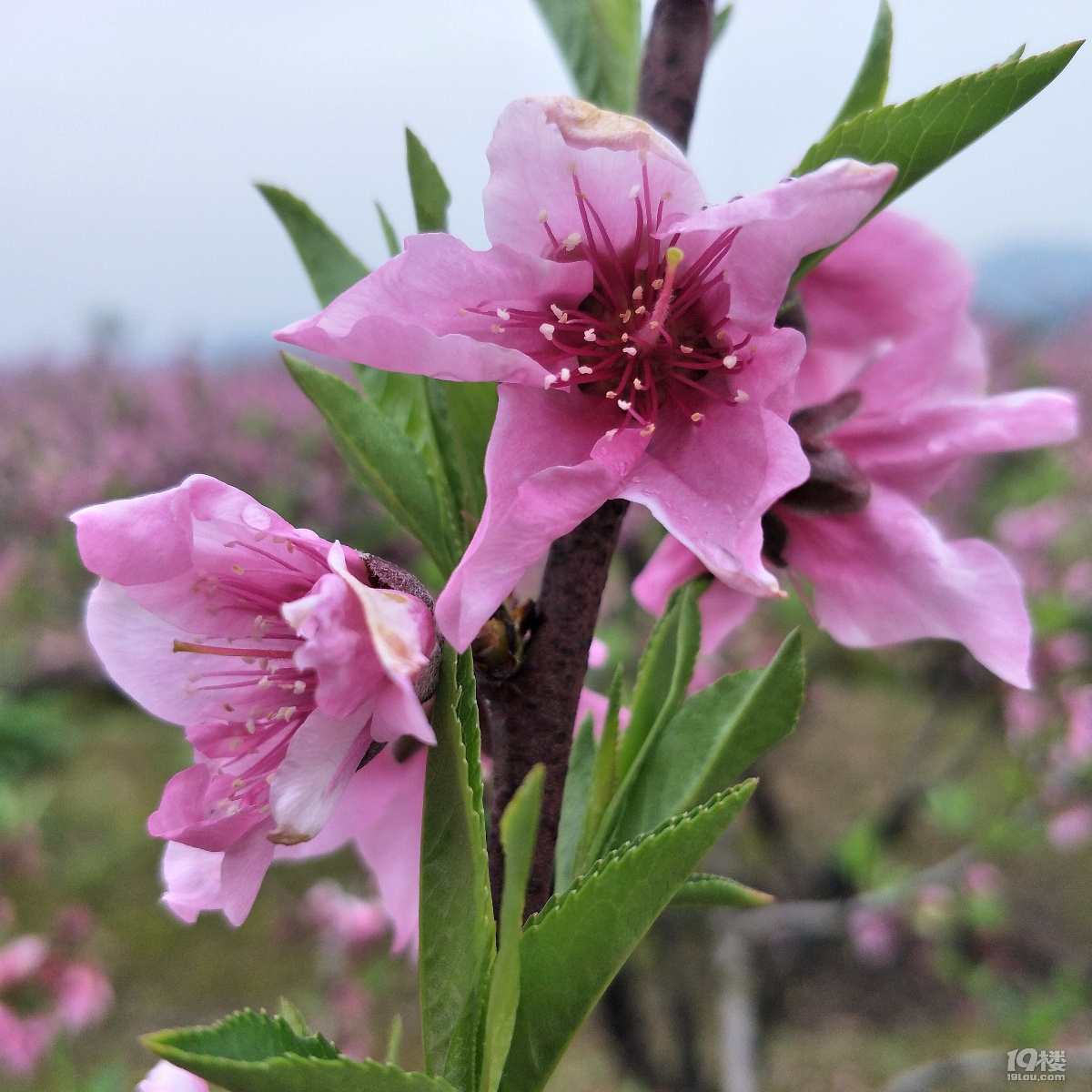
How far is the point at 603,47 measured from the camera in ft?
1.78

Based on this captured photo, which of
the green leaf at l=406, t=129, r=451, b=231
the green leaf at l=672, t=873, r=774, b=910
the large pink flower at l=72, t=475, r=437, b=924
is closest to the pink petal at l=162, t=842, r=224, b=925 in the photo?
the large pink flower at l=72, t=475, r=437, b=924

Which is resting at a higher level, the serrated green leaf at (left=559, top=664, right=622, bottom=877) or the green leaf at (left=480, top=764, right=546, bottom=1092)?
the green leaf at (left=480, top=764, right=546, bottom=1092)

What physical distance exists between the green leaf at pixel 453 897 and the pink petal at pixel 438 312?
12 centimetres

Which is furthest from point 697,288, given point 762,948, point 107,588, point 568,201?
point 762,948

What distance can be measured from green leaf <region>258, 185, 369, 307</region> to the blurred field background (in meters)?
1.21

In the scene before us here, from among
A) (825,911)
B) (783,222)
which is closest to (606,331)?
(783,222)

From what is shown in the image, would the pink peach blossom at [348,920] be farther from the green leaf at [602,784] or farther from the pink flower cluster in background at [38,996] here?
the green leaf at [602,784]

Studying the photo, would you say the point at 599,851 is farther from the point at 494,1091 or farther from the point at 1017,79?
the point at 1017,79

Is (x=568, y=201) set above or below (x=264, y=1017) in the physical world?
above

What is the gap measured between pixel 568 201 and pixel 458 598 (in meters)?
0.20

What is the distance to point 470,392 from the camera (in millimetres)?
437

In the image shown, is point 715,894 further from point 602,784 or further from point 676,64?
point 676,64

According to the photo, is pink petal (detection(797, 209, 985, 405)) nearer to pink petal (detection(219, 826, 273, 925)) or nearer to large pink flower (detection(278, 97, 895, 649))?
large pink flower (detection(278, 97, 895, 649))

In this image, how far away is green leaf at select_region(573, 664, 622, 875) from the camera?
1.51 ft
